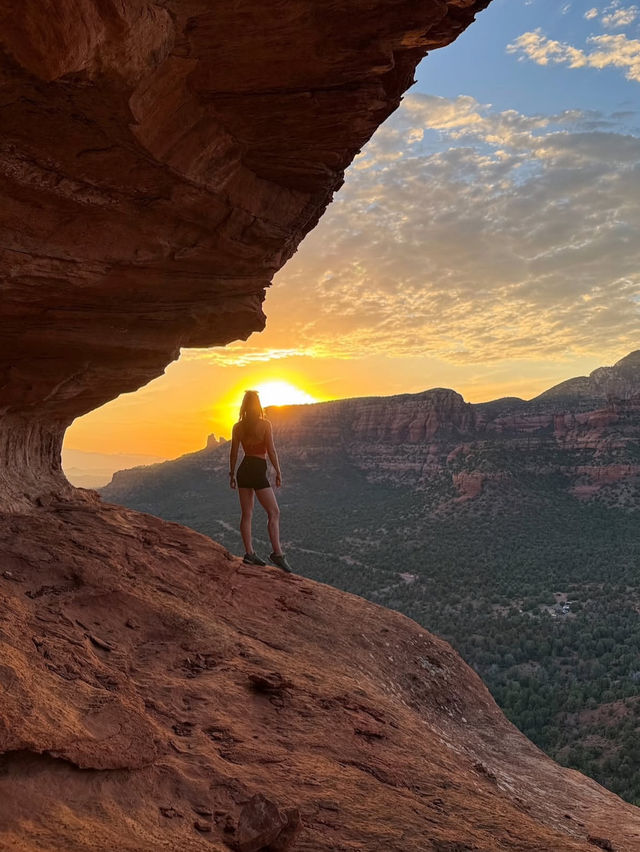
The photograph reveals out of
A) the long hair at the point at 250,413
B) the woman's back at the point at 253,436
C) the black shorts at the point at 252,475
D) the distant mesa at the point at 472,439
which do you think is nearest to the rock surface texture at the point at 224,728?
the black shorts at the point at 252,475

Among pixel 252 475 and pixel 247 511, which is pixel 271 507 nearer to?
pixel 247 511

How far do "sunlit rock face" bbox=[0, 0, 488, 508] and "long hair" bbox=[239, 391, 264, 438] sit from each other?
1.74 metres

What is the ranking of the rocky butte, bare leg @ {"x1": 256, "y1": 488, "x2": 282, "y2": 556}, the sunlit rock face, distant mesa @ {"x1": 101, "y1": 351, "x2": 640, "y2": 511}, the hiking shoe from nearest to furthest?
the rocky butte → the sunlit rock face → bare leg @ {"x1": 256, "y1": 488, "x2": 282, "y2": 556} → the hiking shoe → distant mesa @ {"x1": 101, "y1": 351, "x2": 640, "y2": 511}

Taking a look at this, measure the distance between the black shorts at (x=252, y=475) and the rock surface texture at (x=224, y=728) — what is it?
1622 millimetres

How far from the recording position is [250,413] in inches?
380

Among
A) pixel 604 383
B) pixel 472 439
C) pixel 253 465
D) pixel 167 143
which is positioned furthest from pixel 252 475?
pixel 604 383

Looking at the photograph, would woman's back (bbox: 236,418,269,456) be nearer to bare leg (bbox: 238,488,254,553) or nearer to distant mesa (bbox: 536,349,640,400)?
bare leg (bbox: 238,488,254,553)

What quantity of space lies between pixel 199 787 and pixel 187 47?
19.1 ft

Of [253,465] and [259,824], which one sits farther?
[253,465]

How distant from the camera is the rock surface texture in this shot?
3.14 metres

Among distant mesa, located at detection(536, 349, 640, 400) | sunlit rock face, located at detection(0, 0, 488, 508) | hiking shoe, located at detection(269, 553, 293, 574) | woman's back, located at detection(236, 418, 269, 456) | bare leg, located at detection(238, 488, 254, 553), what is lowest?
hiking shoe, located at detection(269, 553, 293, 574)

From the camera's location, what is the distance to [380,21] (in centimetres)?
502

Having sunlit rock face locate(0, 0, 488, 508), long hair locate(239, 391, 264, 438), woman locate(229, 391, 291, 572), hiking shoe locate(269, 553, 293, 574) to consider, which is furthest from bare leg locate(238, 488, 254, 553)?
sunlit rock face locate(0, 0, 488, 508)

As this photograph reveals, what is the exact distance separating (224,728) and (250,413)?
19.6 feet
